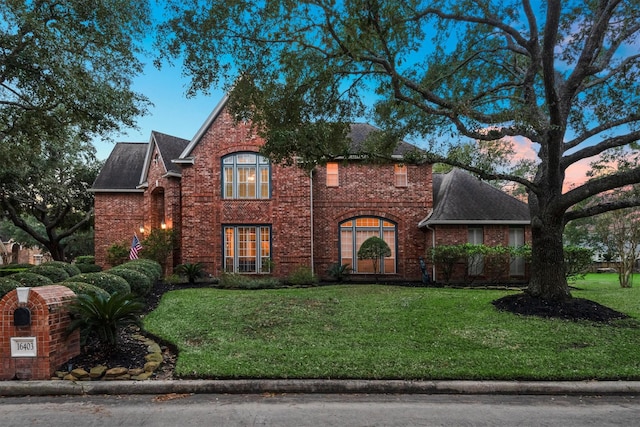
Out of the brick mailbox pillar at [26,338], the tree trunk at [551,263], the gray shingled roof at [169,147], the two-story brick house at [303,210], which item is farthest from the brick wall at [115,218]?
the tree trunk at [551,263]

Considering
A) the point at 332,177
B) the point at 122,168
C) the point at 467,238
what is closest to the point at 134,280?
the point at 332,177

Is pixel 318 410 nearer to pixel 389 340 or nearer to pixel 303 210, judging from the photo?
pixel 389 340

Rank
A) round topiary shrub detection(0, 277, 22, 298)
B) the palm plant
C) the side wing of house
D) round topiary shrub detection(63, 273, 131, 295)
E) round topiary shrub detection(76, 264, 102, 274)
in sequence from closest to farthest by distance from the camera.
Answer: the palm plant → round topiary shrub detection(0, 277, 22, 298) → round topiary shrub detection(63, 273, 131, 295) → the side wing of house → round topiary shrub detection(76, 264, 102, 274)

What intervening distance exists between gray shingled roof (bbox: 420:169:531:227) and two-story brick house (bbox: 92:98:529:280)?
0.05m

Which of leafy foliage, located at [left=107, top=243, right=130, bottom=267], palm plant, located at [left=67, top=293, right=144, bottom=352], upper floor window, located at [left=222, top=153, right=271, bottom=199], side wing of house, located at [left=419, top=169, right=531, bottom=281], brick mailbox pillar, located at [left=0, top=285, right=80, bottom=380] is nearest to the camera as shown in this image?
brick mailbox pillar, located at [left=0, top=285, right=80, bottom=380]

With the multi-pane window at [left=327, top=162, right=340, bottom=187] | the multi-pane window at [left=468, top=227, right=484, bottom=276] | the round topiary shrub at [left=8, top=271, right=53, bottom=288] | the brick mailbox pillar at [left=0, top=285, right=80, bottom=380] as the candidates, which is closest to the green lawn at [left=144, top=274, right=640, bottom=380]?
the brick mailbox pillar at [left=0, top=285, right=80, bottom=380]

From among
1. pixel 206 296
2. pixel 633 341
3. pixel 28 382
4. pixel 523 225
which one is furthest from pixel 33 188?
pixel 633 341

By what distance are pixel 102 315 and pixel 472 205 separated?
15329 mm

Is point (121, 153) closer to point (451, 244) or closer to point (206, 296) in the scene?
point (206, 296)

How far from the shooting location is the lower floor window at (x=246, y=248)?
57.1 ft

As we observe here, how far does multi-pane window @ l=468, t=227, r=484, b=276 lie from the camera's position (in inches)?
648

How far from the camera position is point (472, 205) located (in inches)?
679

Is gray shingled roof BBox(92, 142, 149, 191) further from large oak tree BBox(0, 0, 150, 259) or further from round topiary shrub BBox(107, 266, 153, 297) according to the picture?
round topiary shrub BBox(107, 266, 153, 297)

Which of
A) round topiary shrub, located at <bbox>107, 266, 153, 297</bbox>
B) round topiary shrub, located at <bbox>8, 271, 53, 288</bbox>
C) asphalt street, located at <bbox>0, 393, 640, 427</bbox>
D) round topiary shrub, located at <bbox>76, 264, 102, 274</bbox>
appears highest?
round topiary shrub, located at <bbox>8, 271, 53, 288</bbox>
